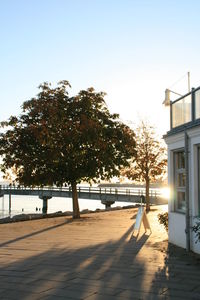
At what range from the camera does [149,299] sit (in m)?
6.54

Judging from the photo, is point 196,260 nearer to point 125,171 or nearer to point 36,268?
point 36,268

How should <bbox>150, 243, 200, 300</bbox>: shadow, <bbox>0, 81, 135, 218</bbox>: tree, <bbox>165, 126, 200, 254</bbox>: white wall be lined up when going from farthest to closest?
<bbox>0, 81, 135, 218</bbox>: tree → <bbox>165, 126, 200, 254</bbox>: white wall → <bbox>150, 243, 200, 300</bbox>: shadow

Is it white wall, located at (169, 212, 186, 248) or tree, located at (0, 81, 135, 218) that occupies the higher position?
tree, located at (0, 81, 135, 218)

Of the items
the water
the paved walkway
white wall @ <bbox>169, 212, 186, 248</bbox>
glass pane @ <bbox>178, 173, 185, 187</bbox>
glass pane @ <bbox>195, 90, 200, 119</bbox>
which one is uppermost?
glass pane @ <bbox>195, 90, 200, 119</bbox>

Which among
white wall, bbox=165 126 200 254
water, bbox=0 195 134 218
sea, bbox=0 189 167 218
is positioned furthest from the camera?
water, bbox=0 195 134 218

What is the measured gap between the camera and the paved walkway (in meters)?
7.02

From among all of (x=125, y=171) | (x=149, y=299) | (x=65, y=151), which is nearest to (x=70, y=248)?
(x=149, y=299)

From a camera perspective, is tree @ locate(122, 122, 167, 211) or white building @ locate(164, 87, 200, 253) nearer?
white building @ locate(164, 87, 200, 253)

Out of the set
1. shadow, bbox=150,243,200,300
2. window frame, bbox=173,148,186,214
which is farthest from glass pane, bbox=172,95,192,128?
shadow, bbox=150,243,200,300

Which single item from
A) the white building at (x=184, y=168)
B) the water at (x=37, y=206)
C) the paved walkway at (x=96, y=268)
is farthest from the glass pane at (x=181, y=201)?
the water at (x=37, y=206)

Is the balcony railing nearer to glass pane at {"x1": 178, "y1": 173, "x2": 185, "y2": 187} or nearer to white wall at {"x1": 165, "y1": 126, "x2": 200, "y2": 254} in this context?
white wall at {"x1": 165, "y1": 126, "x2": 200, "y2": 254}

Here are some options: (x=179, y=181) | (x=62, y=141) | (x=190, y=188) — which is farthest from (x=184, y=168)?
(x=62, y=141)

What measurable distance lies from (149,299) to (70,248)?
232 inches

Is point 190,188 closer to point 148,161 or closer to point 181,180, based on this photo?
point 181,180
